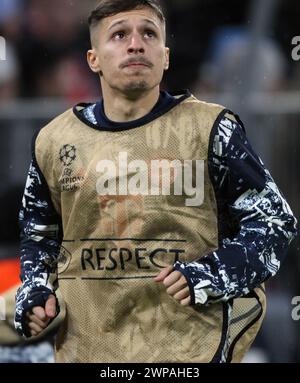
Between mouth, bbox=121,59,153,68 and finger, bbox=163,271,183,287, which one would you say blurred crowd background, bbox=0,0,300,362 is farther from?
finger, bbox=163,271,183,287

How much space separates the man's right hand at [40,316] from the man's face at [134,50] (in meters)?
0.85

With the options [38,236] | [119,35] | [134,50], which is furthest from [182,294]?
[119,35]

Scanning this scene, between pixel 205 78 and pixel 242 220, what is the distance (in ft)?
16.4

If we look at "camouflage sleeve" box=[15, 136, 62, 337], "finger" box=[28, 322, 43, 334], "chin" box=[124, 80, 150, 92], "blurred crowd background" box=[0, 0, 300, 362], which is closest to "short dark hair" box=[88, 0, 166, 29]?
"chin" box=[124, 80, 150, 92]

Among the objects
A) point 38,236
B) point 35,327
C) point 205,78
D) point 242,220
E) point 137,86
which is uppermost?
point 137,86

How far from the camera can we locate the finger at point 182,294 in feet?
14.9

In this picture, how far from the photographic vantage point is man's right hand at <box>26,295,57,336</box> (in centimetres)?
488

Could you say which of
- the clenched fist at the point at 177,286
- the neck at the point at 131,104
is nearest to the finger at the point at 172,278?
the clenched fist at the point at 177,286

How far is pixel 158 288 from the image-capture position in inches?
190

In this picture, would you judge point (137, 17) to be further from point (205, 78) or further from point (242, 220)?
point (205, 78)

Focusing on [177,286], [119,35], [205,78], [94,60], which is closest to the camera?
[177,286]

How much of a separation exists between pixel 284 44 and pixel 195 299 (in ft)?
18.5

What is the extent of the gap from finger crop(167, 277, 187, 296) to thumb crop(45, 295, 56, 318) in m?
0.56

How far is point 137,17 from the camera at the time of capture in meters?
4.84
